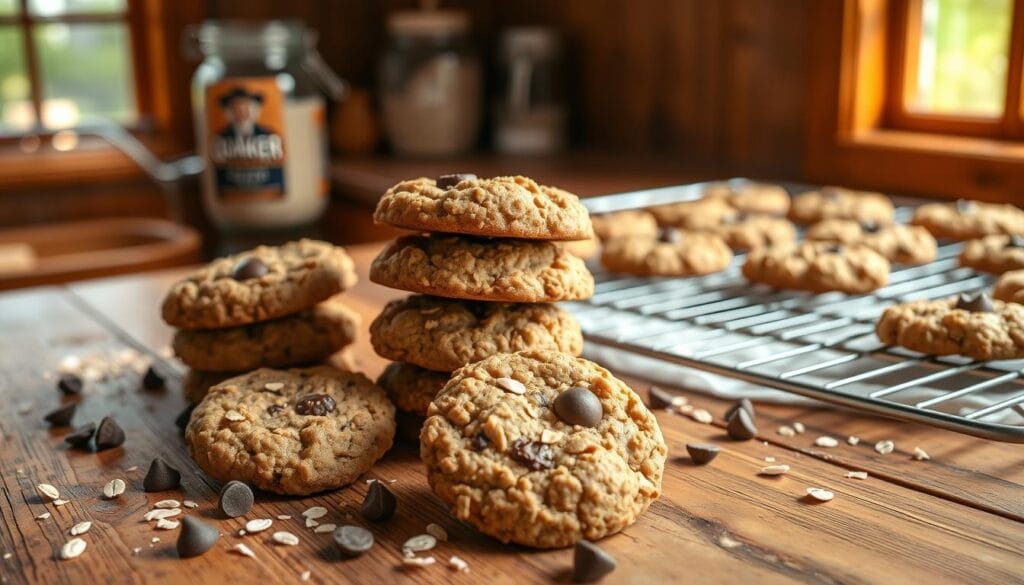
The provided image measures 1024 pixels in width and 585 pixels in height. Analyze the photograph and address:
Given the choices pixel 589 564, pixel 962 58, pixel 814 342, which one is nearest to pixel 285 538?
pixel 589 564

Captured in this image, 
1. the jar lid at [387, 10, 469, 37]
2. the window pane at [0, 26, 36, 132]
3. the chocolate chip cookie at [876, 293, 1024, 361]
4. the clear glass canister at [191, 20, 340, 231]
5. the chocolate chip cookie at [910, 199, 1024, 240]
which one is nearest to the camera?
the chocolate chip cookie at [876, 293, 1024, 361]

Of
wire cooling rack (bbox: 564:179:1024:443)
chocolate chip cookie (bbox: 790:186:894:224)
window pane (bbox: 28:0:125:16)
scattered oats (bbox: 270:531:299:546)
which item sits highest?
window pane (bbox: 28:0:125:16)

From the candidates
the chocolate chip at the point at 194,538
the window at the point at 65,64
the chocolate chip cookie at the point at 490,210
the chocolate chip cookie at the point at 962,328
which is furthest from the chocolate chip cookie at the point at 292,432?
the window at the point at 65,64

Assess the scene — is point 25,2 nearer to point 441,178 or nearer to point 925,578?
point 441,178

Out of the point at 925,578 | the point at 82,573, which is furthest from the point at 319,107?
the point at 925,578

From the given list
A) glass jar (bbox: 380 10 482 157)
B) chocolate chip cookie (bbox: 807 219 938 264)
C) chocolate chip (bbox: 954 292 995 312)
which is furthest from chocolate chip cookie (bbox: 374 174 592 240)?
glass jar (bbox: 380 10 482 157)

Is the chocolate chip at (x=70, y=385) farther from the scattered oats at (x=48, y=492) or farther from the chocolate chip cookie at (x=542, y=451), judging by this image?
the chocolate chip cookie at (x=542, y=451)

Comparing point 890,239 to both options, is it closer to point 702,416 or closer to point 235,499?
point 702,416

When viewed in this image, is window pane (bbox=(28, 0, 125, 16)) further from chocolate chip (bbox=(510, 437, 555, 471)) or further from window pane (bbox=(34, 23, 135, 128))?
chocolate chip (bbox=(510, 437, 555, 471))

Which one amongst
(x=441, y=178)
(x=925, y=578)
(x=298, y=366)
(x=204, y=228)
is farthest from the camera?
(x=204, y=228)
